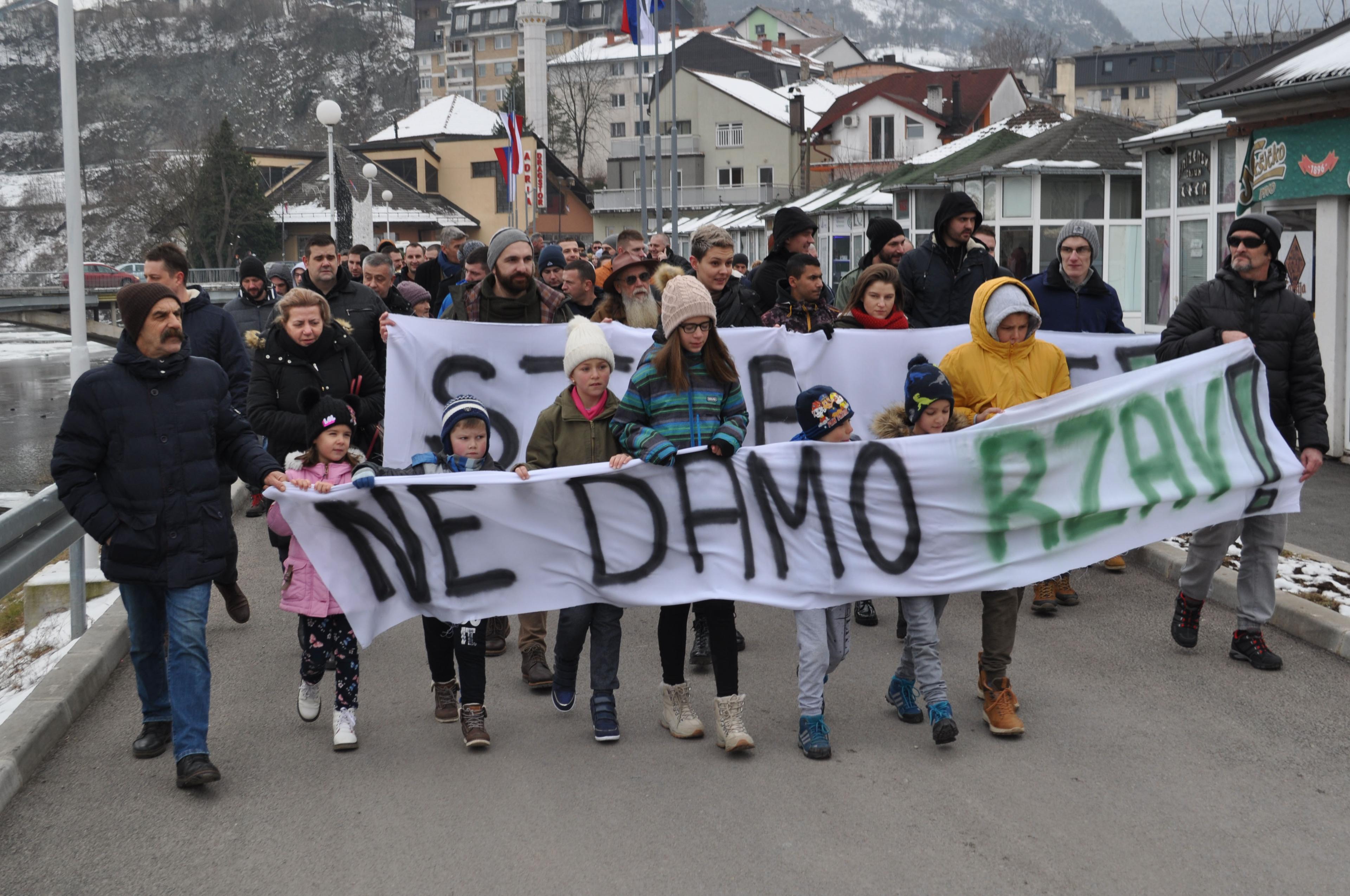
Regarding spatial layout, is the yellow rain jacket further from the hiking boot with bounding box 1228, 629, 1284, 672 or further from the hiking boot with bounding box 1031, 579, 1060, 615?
the hiking boot with bounding box 1031, 579, 1060, 615

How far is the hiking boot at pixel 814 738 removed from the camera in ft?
18.6

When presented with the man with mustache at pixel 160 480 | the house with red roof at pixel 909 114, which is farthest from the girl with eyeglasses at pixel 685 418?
the house with red roof at pixel 909 114

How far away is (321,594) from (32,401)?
37.8m

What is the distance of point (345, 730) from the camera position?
19.5 ft

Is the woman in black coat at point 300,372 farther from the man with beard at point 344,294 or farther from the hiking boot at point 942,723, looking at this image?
the hiking boot at point 942,723

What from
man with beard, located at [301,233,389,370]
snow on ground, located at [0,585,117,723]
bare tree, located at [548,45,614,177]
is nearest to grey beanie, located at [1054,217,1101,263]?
man with beard, located at [301,233,389,370]

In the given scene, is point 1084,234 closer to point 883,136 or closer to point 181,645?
point 181,645

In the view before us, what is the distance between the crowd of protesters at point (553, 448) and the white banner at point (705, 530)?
0.11 m

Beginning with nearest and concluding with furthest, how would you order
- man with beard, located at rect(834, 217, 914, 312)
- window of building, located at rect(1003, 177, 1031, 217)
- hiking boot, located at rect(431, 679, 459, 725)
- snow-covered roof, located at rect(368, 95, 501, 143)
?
hiking boot, located at rect(431, 679, 459, 725), man with beard, located at rect(834, 217, 914, 312), window of building, located at rect(1003, 177, 1031, 217), snow-covered roof, located at rect(368, 95, 501, 143)

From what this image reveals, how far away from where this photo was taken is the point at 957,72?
78.4 meters

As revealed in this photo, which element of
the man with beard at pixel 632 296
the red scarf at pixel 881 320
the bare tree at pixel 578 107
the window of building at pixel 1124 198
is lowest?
the red scarf at pixel 881 320

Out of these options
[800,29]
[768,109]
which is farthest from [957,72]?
[800,29]

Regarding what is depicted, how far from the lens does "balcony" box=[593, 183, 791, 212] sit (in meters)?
83.4

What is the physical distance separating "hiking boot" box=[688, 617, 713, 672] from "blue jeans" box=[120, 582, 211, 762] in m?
2.44
